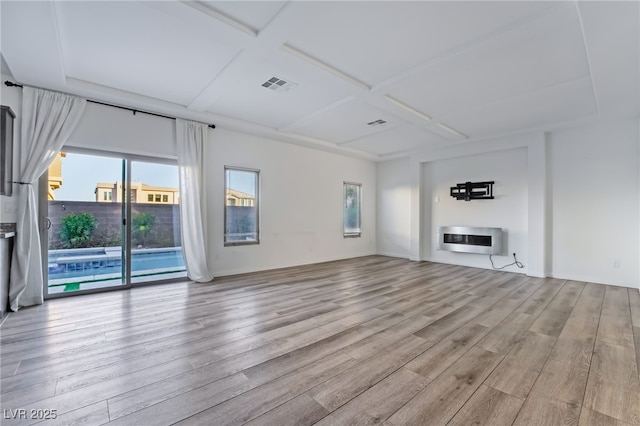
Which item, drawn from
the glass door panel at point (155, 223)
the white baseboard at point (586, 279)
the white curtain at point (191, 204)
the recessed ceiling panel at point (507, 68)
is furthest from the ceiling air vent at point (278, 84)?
the white baseboard at point (586, 279)

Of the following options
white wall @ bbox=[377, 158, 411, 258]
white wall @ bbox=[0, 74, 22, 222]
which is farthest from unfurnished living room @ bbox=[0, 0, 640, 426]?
white wall @ bbox=[377, 158, 411, 258]

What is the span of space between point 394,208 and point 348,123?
11.5ft

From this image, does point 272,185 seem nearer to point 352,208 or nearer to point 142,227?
point 142,227

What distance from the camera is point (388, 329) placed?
2826mm

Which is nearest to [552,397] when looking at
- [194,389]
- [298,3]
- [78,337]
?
[194,389]

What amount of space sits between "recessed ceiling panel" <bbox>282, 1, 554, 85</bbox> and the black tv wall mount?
4.09 m

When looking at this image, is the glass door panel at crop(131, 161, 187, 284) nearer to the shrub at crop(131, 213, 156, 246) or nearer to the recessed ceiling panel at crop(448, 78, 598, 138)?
the shrub at crop(131, 213, 156, 246)

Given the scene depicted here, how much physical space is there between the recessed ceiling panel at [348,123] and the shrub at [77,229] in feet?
11.8

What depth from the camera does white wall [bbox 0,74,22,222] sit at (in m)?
3.37

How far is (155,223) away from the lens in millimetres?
4680

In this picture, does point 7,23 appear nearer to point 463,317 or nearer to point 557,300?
point 463,317

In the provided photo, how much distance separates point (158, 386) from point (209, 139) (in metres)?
4.23

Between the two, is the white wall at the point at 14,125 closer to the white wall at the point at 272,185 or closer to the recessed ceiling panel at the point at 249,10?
the white wall at the point at 272,185

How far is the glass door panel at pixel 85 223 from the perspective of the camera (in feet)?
12.7
